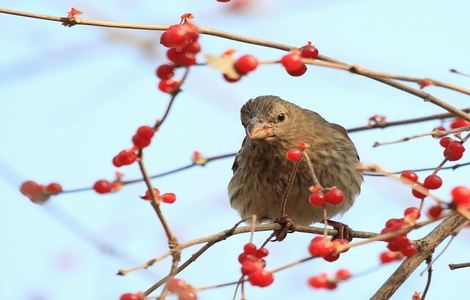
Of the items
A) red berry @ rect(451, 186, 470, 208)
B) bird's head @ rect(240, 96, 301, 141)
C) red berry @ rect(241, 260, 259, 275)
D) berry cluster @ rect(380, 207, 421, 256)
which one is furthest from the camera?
bird's head @ rect(240, 96, 301, 141)

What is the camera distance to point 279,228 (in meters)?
3.78

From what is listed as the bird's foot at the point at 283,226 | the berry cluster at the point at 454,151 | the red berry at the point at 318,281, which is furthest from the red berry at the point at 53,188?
the berry cluster at the point at 454,151

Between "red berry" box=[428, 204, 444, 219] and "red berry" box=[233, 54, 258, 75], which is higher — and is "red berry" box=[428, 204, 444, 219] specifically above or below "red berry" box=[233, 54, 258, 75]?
below

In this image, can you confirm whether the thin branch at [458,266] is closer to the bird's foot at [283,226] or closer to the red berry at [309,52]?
the bird's foot at [283,226]

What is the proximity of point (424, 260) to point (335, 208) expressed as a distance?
223 cm

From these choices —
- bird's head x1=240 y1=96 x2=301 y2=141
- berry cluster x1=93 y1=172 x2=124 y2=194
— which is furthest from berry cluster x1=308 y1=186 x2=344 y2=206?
bird's head x1=240 y1=96 x2=301 y2=141

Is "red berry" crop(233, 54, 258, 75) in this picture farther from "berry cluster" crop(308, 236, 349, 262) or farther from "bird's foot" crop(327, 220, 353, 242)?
"bird's foot" crop(327, 220, 353, 242)

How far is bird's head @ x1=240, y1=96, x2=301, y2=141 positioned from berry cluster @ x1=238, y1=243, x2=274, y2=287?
2.41 metres

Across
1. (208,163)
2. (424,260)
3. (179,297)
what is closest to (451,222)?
(424,260)

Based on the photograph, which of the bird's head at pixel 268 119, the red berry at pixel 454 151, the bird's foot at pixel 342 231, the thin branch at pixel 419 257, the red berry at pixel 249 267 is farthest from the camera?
the bird's head at pixel 268 119

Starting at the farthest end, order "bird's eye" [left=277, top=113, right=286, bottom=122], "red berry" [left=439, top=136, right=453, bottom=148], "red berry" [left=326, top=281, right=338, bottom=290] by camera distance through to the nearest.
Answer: "bird's eye" [left=277, top=113, right=286, bottom=122] → "red berry" [left=439, top=136, right=453, bottom=148] → "red berry" [left=326, top=281, right=338, bottom=290]

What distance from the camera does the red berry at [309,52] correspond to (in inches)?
111

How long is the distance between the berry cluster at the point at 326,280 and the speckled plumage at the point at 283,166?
2.69 m

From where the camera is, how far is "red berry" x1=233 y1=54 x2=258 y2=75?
2484 millimetres
